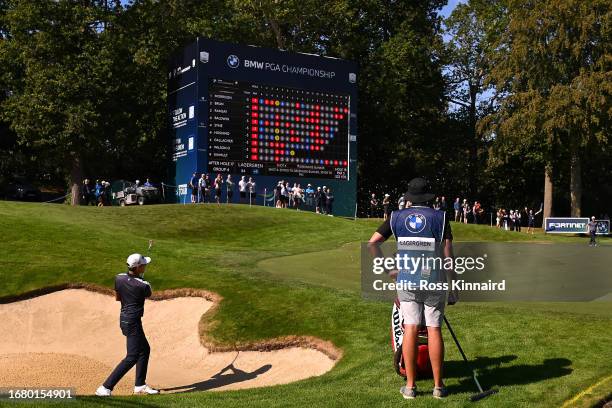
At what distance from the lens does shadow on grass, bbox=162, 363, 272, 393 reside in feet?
39.9

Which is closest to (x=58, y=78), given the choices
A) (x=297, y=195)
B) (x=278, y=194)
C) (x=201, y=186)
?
(x=201, y=186)

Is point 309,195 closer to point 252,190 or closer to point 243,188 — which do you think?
point 252,190

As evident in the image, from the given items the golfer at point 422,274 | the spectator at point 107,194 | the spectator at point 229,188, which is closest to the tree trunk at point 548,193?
the spectator at point 229,188

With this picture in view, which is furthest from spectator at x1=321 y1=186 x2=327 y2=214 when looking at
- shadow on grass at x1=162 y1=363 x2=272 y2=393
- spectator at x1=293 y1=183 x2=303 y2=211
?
shadow on grass at x1=162 y1=363 x2=272 y2=393

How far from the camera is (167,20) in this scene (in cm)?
5681

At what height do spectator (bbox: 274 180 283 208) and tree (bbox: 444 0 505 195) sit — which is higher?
tree (bbox: 444 0 505 195)

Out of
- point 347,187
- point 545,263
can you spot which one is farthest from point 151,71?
point 545,263

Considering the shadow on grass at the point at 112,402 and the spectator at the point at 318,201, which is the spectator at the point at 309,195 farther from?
the shadow on grass at the point at 112,402

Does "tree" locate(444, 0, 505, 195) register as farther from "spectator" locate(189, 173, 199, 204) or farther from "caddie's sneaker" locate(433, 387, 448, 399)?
"caddie's sneaker" locate(433, 387, 448, 399)

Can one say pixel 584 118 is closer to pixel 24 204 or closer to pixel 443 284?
pixel 24 204

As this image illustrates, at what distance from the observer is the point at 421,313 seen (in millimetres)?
8305

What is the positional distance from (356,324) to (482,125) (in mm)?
44144

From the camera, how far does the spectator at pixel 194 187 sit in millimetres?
39750

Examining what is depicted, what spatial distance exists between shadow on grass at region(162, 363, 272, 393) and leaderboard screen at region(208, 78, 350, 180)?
27932 mm
